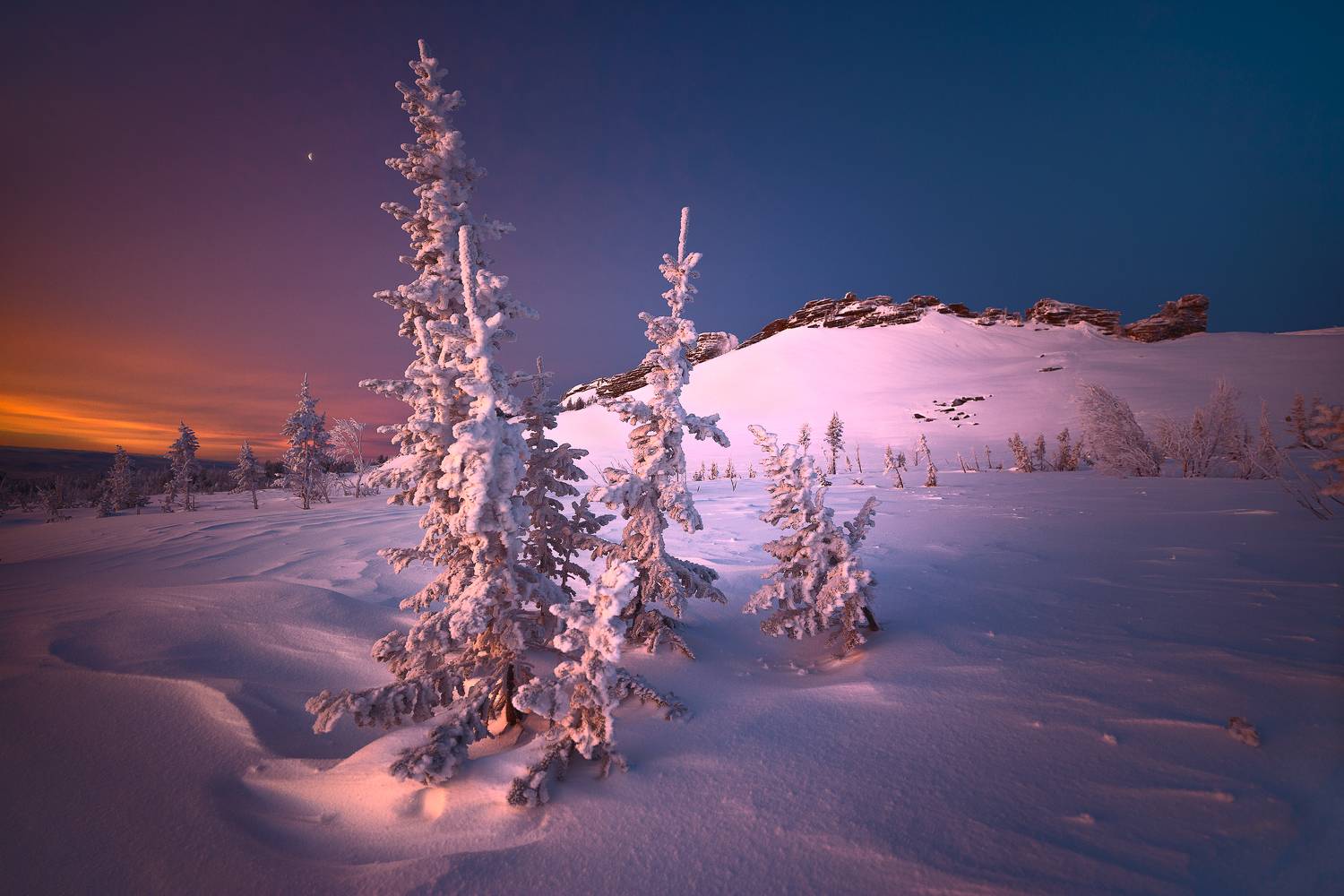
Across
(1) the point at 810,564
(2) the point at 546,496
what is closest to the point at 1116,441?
(1) the point at 810,564

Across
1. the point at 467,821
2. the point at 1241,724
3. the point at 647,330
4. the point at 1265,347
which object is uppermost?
the point at 1265,347

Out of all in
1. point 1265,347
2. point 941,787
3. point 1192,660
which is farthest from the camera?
point 1265,347

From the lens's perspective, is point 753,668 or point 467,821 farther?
point 753,668

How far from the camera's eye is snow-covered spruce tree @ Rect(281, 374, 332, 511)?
23078 millimetres

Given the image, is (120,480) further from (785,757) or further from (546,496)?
(785,757)

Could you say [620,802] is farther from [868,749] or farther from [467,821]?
[868,749]

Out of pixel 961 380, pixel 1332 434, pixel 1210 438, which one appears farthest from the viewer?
pixel 961 380

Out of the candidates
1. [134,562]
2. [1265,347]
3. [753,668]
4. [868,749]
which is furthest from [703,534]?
[1265,347]

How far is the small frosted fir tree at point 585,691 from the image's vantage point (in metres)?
2.57

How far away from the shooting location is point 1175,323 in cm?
5678

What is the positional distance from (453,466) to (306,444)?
26.0 metres

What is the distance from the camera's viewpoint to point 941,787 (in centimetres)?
244

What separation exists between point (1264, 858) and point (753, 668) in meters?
2.94

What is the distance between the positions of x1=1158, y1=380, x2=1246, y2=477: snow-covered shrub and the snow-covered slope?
1121 centimetres
